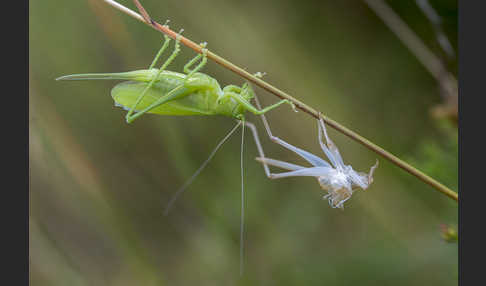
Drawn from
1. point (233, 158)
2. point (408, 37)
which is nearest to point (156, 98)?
point (233, 158)

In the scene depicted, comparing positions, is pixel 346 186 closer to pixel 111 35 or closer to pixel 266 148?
pixel 266 148

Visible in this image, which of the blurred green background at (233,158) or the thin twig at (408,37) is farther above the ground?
the thin twig at (408,37)

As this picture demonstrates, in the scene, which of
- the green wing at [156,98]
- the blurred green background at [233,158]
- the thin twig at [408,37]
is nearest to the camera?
the green wing at [156,98]

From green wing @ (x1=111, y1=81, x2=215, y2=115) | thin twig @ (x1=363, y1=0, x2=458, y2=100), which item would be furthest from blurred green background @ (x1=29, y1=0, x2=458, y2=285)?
green wing @ (x1=111, y1=81, x2=215, y2=115)

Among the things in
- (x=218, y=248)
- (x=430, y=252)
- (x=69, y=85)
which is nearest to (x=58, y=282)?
(x=218, y=248)

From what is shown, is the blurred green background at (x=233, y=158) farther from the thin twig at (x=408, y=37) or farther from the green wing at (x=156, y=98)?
the green wing at (x=156, y=98)

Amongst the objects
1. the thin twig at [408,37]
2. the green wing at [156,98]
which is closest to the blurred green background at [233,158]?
the thin twig at [408,37]

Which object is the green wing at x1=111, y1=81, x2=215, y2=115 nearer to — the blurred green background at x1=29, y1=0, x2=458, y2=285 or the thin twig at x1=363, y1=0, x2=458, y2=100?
the blurred green background at x1=29, y1=0, x2=458, y2=285

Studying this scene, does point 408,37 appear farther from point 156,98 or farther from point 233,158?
point 156,98
